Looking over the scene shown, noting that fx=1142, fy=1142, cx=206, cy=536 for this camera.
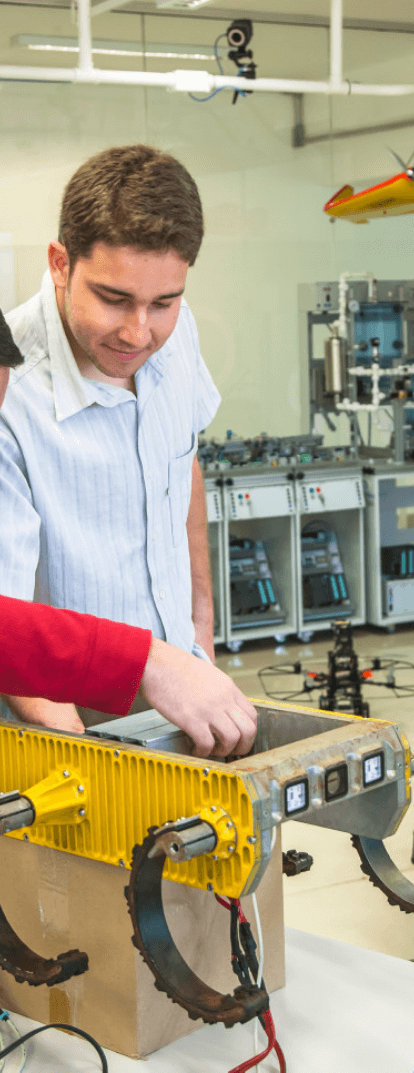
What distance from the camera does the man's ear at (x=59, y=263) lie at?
1.30 metres

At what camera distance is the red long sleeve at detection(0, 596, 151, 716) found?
1.05 meters

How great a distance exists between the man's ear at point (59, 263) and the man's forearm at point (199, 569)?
491 millimetres

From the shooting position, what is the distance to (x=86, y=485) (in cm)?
145

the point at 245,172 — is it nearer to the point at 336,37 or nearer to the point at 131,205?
the point at 336,37

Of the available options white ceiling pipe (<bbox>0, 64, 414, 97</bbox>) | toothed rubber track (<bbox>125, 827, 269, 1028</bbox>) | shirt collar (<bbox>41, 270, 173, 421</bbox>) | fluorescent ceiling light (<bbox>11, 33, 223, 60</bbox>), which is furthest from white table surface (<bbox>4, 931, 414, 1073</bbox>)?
fluorescent ceiling light (<bbox>11, 33, 223, 60</bbox>)

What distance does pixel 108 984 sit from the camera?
108cm

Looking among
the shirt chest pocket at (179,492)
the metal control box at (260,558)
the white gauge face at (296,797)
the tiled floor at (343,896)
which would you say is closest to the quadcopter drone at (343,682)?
the tiled floor at (343,896)

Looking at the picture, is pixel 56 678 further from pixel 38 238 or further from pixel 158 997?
pixel 38 238

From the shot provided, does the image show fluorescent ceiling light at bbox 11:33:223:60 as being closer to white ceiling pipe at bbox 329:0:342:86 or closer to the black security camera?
the black security camera

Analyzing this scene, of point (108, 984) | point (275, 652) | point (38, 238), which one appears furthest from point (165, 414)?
point (38, 238)

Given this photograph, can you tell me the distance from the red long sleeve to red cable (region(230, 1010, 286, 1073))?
340mm

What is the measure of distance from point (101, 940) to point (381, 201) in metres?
4.51

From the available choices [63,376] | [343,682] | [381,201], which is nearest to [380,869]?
[63,376]

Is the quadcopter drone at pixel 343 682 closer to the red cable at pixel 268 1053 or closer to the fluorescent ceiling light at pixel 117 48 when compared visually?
the red cable at pixel 268 1053
